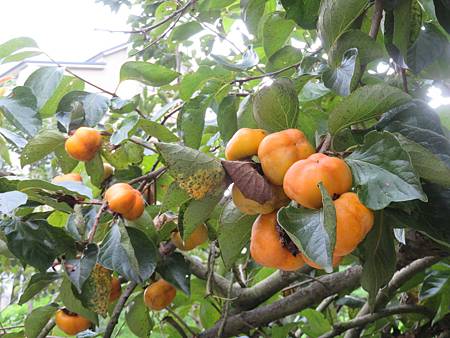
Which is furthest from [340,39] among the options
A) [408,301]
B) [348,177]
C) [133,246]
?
[408,301]

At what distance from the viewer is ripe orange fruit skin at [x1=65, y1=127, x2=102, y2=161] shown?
1033 millimetres

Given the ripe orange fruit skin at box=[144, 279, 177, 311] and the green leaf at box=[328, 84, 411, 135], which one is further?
the ripe orange fruit skin at box=[144, 279, 177, 311]

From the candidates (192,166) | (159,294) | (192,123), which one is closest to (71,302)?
(159,294)

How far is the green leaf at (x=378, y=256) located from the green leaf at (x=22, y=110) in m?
0.68

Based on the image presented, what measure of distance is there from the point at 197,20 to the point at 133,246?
2.70 ft

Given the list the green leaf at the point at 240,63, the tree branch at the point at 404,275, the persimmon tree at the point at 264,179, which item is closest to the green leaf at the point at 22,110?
the persimmon tree at the point at 264,179

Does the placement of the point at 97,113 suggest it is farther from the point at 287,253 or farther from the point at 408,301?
the point at 408,301

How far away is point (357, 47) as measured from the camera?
709 mm

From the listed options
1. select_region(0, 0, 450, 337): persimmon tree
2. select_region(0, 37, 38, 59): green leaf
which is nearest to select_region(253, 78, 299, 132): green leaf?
select_region(0, 0, 450, 337): persimmon tree

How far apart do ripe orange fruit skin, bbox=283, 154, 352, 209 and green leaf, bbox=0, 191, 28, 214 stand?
0.41 metres

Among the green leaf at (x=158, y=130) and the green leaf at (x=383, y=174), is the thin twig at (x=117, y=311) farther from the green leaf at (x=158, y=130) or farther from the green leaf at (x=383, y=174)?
the green leaf at (x=383, y=174)

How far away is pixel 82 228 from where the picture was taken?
2.91 feet

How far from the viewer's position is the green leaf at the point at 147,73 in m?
1.10

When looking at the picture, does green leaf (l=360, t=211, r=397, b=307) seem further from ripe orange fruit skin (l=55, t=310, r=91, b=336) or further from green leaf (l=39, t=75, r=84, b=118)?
green leaf (l=39, t=75, r=84, b=118)
